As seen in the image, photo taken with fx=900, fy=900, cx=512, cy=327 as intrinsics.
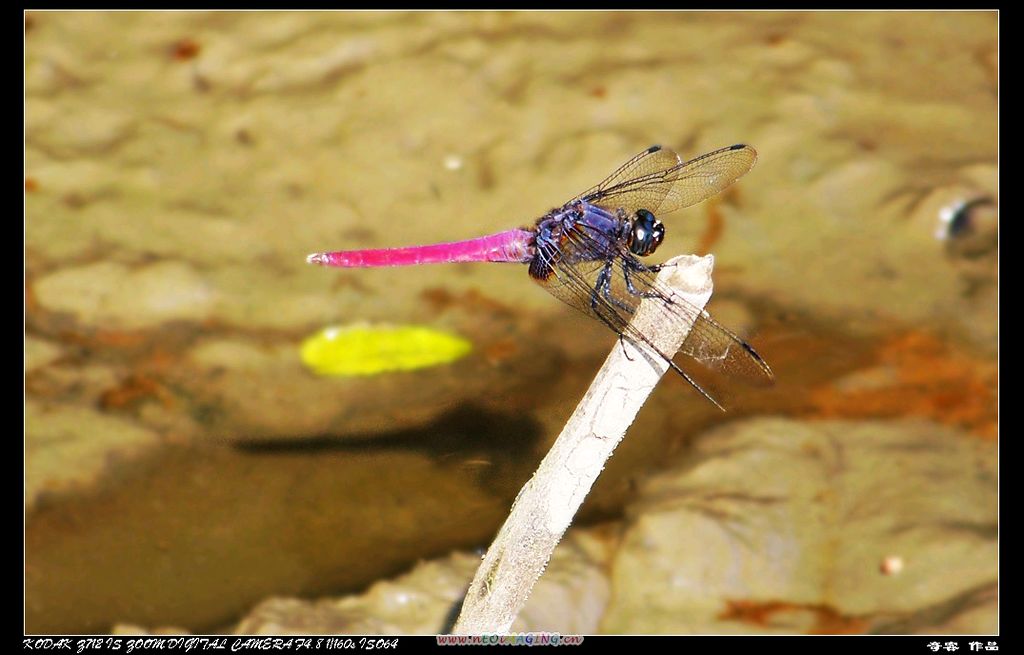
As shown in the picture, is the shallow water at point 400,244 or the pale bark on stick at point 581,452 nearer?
the pale bark on stick at point 581,452

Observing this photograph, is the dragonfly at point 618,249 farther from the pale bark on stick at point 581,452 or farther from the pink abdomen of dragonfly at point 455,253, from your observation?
A: the pale bark on stick at point 581,452

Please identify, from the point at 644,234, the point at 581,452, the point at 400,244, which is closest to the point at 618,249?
the point at 644,234

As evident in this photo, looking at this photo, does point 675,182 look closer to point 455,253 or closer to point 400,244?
point 455,253

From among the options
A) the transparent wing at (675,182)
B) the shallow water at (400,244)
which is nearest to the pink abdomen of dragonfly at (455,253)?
the transparent wing at (675,182)

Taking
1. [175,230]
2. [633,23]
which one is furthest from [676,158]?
[175,230]

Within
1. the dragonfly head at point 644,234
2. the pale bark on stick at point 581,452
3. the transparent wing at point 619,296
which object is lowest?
the pale bark on stick at point 581,452

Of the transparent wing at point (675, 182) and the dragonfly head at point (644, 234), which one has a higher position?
the transparent wing at point (675, 182)

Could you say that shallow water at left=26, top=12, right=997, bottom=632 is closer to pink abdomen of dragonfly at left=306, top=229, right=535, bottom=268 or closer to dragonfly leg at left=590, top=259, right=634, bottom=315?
pink abdomen of dragonfly at left=306, top=229, right=535, bottom=268

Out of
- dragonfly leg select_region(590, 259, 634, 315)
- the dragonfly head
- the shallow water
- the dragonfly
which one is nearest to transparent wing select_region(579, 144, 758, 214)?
the dragonfly

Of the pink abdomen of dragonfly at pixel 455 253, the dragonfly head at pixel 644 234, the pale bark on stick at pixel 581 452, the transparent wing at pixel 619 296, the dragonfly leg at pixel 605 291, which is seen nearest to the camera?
the pale bark on stick at pixel 581 452
